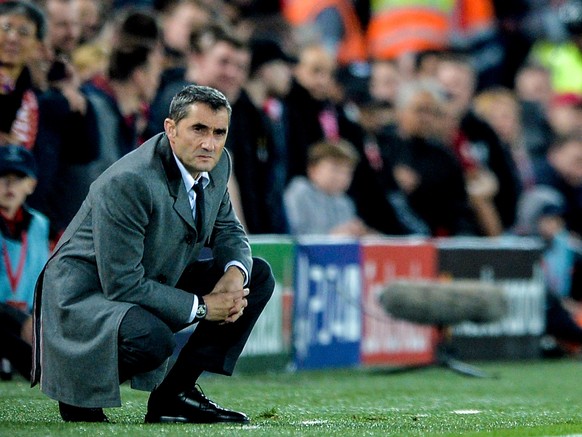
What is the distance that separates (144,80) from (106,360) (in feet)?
12.3

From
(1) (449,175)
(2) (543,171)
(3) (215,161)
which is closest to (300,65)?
(1) (449,175)

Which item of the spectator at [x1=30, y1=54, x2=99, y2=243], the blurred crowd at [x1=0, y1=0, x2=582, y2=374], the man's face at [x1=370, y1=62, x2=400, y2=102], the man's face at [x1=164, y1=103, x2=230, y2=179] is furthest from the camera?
the man's face at [x1=370, y1=62, x2=400, y2=102]

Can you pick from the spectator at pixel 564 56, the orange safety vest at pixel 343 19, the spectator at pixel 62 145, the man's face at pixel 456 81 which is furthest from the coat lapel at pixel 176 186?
the spectator at pixel 564 56

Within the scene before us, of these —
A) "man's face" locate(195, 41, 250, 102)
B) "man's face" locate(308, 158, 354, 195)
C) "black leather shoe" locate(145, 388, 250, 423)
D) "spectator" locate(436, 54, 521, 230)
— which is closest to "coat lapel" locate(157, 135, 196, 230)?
"black leather shoe" locate(145, 388, 250, 423)

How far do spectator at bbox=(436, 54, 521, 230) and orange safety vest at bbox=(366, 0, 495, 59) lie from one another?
0.99 metres

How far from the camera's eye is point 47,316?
6.21 metres

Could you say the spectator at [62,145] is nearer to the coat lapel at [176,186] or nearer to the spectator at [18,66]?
the spectator at [18,66]

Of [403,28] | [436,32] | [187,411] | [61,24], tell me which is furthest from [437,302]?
[436,32]

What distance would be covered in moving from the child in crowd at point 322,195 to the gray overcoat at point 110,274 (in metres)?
4.99

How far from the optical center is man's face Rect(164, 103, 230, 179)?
6.20m

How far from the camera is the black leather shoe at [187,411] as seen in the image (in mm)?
6418

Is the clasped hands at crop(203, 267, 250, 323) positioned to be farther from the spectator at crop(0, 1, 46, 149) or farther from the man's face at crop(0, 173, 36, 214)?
the spectator at crop(0, 1, 46, 149)

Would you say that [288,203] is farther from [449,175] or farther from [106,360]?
[106,360]

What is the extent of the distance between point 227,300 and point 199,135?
Result: 2.43ft
